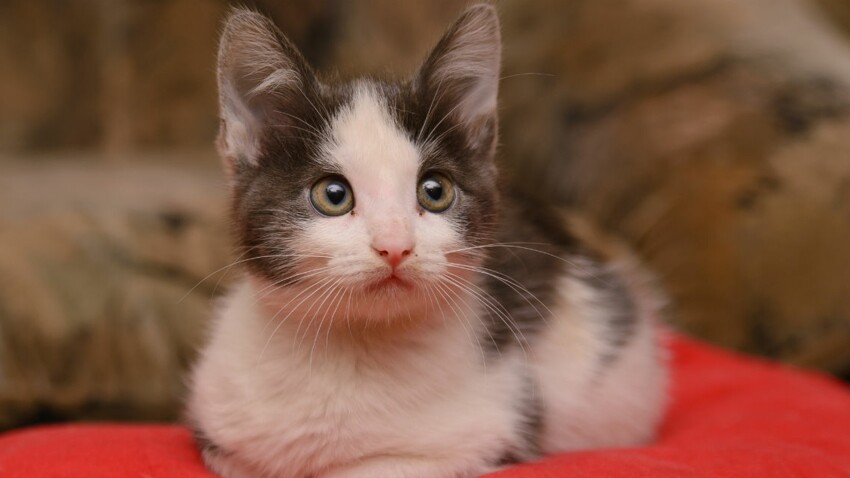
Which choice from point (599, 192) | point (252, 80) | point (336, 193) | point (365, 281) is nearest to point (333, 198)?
point (336, 193)

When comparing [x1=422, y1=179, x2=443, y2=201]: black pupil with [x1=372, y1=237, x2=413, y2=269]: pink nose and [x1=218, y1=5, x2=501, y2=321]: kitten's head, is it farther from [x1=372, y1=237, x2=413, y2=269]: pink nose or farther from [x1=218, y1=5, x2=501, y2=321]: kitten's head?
[x1=372, y1=237, x2=413, y2=269]: pink nose

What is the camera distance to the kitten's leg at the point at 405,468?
1332 mm

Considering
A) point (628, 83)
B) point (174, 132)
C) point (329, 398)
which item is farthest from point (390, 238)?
point (174, 132)

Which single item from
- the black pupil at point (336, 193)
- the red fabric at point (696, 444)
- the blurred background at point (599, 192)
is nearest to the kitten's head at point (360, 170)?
the black pupil at point (336, 193)

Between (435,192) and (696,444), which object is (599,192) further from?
(435,192)

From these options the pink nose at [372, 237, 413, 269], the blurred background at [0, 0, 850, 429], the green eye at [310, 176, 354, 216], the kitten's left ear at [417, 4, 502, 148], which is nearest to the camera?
the pink nose at [372, 237, 413, 269]

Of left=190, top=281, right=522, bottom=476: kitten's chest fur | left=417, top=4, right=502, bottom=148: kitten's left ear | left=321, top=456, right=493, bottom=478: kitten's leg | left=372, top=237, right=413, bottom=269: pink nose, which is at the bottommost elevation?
left=321, top=456, right=493, bottom=478: kitten's leg

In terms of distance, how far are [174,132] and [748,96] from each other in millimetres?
2337

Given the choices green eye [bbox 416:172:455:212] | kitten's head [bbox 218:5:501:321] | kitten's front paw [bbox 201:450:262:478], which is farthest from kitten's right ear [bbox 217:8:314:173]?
kitten's front paw [bbox 201:450:262:478]

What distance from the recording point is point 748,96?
2.43m

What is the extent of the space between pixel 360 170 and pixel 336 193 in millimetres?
56

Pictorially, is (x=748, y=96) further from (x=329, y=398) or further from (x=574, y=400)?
(x=329, y=398)

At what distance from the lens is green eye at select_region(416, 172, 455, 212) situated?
1329 millimetres

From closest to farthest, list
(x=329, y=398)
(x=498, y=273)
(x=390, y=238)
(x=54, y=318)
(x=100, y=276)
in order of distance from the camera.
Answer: (x=390, y=238)
(x=329, y=398)
(x=498, y=273)
(x=54, y=318)
(x=100, y=276)
